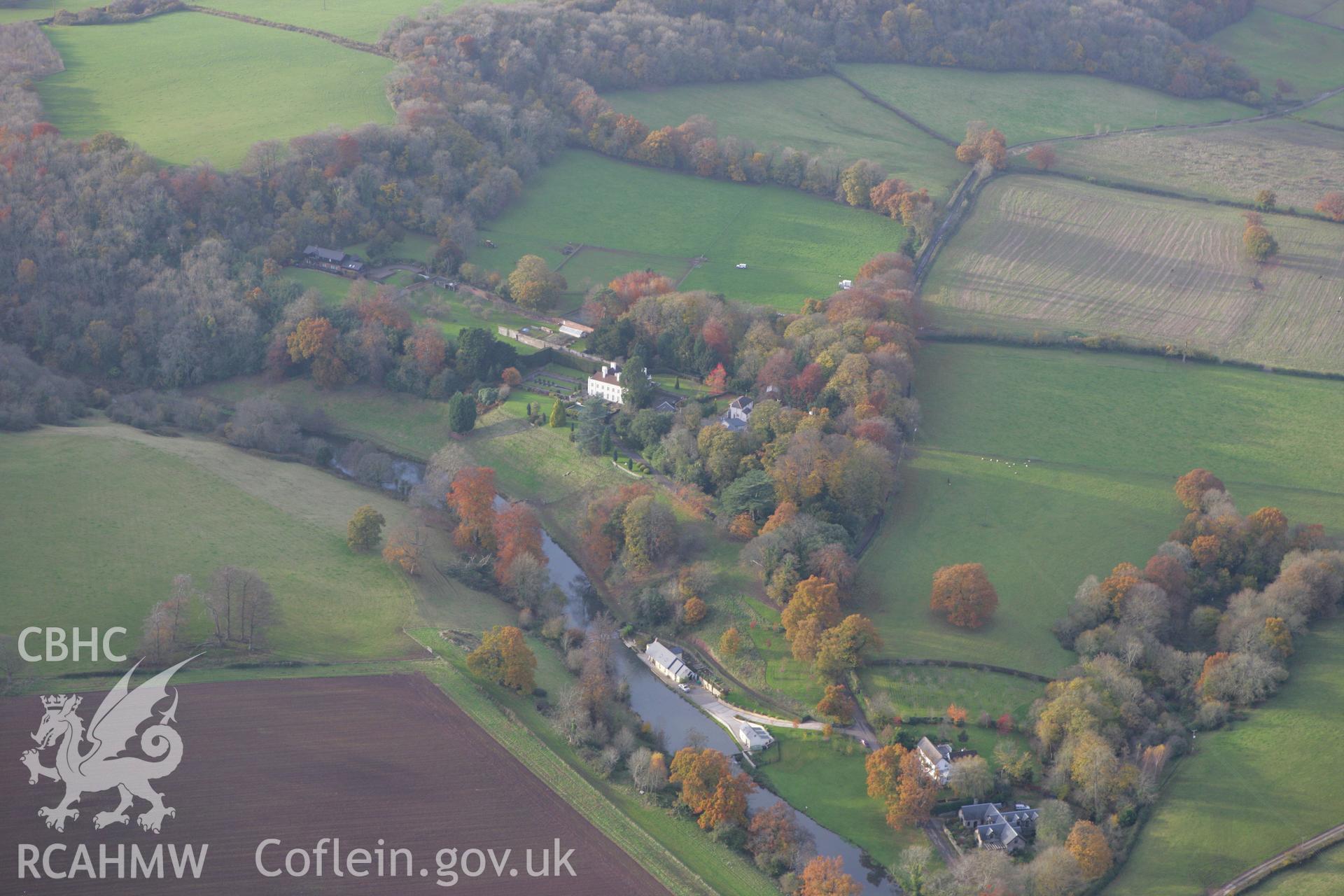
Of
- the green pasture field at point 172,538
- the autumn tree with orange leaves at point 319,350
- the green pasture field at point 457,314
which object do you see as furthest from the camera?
the green pasture field at point 457,314

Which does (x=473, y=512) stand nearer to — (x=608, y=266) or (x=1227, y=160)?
(x=608, y=266)

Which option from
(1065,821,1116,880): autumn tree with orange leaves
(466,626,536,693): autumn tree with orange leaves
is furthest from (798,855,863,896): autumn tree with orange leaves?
(466,626,536,693): autumn tree with orange leaves

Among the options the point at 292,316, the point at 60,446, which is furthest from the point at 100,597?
the point at 292,316

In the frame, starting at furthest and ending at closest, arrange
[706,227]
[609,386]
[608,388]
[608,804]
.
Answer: [706,227]
[608,388]
[609,386]
[608,804]

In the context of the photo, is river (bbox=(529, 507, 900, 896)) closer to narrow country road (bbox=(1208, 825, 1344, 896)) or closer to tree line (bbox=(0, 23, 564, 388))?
narrow country road (bbox=(1208, 825, 1344, 896))

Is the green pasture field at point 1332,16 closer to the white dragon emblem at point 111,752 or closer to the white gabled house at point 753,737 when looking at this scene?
the white gabled house at point 753,737

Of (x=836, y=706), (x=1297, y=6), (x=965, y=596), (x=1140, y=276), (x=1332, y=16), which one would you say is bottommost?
(x=836, y=706)

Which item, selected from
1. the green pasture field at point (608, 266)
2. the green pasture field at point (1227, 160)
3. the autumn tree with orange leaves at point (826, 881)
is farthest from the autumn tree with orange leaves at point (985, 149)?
the autumn tree with orange leaves at point (826, 881)

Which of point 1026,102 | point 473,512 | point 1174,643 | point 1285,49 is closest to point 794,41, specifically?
point 1026,102
